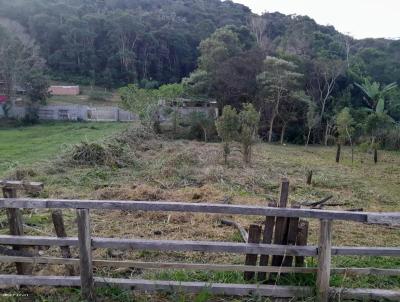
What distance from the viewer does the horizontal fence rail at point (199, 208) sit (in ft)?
10.2

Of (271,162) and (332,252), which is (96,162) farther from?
(332,252)

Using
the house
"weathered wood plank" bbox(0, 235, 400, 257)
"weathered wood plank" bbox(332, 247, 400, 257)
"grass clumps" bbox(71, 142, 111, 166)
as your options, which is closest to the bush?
"grass clumps" bbox(71, 142, 111, 166)

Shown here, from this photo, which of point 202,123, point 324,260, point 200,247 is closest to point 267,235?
point 324,260

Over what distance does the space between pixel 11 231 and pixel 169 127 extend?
1956 centimetres

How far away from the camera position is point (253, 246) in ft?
11.0

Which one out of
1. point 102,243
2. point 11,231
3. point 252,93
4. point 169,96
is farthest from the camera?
point 252,93

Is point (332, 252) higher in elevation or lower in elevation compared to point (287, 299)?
higher

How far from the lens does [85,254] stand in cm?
321

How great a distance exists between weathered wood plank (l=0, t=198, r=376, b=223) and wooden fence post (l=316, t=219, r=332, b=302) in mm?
113

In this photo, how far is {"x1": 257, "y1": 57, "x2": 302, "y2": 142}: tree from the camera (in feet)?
79.4

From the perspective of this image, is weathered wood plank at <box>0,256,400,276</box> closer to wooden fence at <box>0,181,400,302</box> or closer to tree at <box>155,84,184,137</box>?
wooden fence at <box>0,181,400,302</box>

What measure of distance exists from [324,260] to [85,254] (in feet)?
6.46

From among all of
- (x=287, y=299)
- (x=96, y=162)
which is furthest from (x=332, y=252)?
(x=96, y=162)

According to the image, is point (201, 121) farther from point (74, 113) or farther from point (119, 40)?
point (119, 40)
